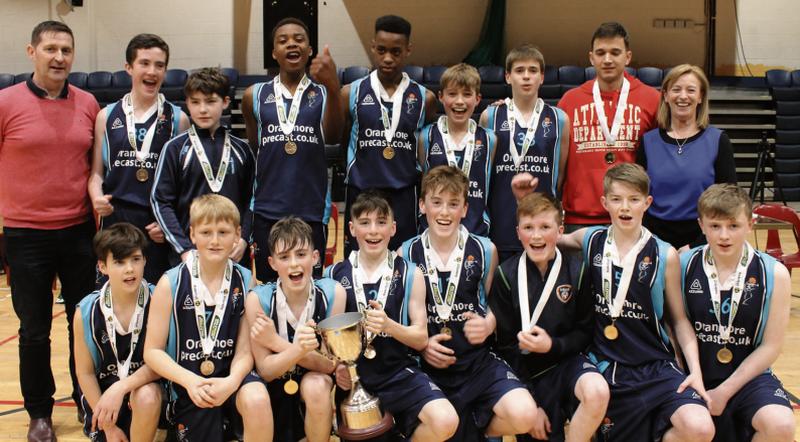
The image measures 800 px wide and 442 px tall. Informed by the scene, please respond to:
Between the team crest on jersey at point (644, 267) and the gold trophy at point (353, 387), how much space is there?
1160 mm

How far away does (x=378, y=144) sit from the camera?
151 inches

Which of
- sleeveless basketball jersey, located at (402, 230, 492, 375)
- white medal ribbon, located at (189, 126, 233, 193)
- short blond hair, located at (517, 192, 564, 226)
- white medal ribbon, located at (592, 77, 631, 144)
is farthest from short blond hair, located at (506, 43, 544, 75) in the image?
white medal ribbon, located at (189, 126, 233, 193)

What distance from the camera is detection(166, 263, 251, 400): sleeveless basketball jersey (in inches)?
122

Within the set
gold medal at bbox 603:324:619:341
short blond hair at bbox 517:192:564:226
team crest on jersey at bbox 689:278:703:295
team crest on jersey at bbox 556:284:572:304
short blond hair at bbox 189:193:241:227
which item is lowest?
gold medal at bbox 603:324:619:341

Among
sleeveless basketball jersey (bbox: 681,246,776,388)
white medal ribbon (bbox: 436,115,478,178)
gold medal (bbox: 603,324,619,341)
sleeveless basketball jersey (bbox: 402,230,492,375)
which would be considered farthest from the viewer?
white medal ribbon (bbox: 436,115,478,178)

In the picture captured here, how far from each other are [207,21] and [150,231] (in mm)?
9300

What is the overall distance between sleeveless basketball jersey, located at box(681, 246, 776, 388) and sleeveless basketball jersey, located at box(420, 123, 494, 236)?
1.03 m

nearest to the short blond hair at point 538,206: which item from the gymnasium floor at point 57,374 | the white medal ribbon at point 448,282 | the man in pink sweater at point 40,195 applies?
the white medal ribbon at point 448,282

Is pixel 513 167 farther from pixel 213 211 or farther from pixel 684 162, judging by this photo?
pixel 213 211

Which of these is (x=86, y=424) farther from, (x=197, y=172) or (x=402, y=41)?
(x=402, y=41)

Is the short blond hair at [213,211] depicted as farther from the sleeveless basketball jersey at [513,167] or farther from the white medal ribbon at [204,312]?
the sleeveless basketball jersey at [513,167]

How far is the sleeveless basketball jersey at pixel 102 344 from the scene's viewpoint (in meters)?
3.19

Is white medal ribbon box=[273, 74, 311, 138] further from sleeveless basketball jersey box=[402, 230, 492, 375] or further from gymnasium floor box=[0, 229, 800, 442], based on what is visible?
gymnasium floor box=[0, 229, 800, 442]

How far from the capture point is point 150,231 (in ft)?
11.7
